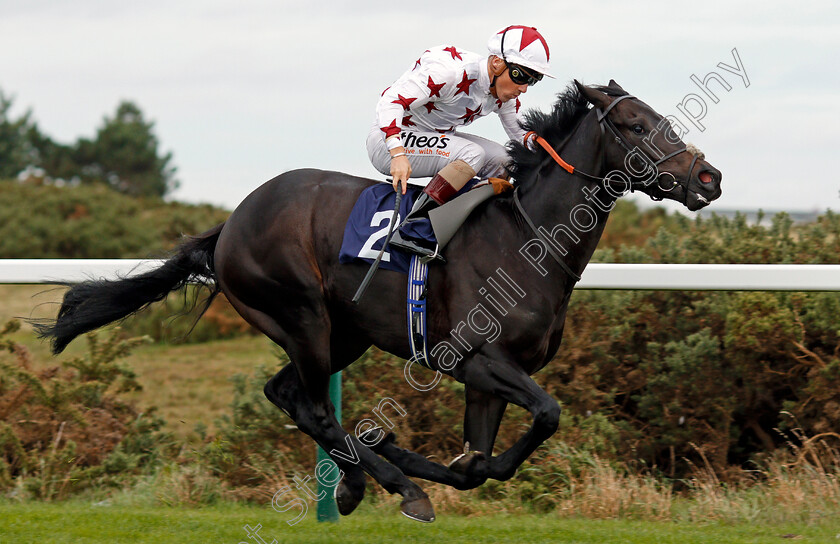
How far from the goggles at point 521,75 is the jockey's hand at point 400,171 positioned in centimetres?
56

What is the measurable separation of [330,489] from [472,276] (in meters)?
1.37

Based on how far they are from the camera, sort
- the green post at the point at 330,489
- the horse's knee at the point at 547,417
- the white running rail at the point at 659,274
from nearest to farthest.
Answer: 1. the horse's knee at the point at 547,417
2. the green post at the point at 330,489
3. the white running rail at the point at 659,274

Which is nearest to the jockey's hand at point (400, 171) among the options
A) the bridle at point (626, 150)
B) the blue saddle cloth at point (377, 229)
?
the blue saddle cloth at point (377, 229)

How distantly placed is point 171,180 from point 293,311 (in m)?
27.5

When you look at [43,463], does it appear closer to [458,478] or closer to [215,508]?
[215,508]

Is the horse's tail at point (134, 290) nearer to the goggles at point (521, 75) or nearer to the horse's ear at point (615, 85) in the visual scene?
the goggles at point (521, 75)

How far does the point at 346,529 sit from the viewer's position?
4.43 m

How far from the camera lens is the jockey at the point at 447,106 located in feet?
12.9

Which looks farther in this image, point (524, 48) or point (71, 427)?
point (71, 427)

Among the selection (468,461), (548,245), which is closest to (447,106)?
(548,245)

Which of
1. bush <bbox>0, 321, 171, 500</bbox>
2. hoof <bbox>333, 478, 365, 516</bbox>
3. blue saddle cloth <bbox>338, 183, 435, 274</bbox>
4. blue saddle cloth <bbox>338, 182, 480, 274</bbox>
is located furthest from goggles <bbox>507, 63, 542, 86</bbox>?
bush <bbox>0, 321, 171, 500</bbox>

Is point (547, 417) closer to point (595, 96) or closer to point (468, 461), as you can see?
point (468, 461)

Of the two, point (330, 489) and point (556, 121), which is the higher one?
point (556, 121)

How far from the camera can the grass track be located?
165 inches
